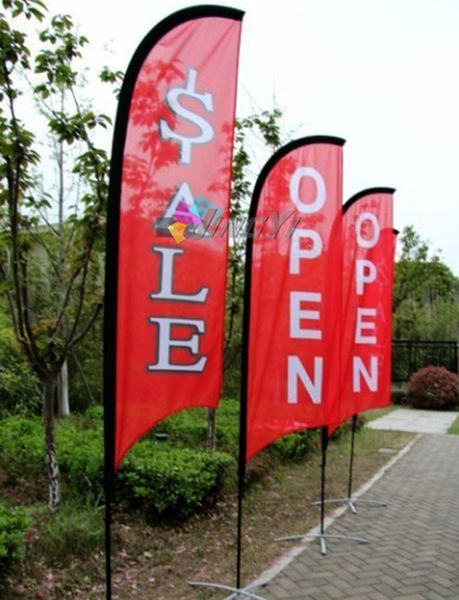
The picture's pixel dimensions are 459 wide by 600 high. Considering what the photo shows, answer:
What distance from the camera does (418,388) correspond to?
17.1 meters

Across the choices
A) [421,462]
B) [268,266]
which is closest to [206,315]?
[268,266]

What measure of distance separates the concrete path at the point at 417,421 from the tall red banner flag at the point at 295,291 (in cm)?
888

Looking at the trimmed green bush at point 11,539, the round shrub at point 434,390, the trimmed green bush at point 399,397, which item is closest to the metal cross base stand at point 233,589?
the trimmed green bush at point 11,539

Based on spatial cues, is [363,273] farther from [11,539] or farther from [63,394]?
[63,394]

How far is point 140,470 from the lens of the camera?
5070 mm

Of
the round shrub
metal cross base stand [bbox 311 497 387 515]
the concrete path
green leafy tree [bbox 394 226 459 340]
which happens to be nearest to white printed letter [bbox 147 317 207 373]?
metal cross base stand [bbox 311 497 387 515]

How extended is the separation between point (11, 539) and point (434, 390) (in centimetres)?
1521

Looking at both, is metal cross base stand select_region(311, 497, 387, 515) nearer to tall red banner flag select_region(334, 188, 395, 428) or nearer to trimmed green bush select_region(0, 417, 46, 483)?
tall red banner flag select_region(334, 188, 395, 428)

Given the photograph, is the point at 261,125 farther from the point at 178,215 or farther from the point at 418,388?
the point at 418,388

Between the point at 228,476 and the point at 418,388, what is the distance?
1244cm

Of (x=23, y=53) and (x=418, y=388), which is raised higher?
(x=23, y=53)

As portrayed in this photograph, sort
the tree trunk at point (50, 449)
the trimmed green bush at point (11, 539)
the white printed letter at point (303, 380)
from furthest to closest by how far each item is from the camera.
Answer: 1. the tree trunk at point (50, 449)
2. the white printed letter at point (303, 380)
3. the trimmed green bush at point (11, 539)

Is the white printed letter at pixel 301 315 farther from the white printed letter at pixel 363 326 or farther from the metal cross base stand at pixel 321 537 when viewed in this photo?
the metal cross base stand at pixel 321 537

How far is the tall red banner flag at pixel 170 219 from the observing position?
291cm
